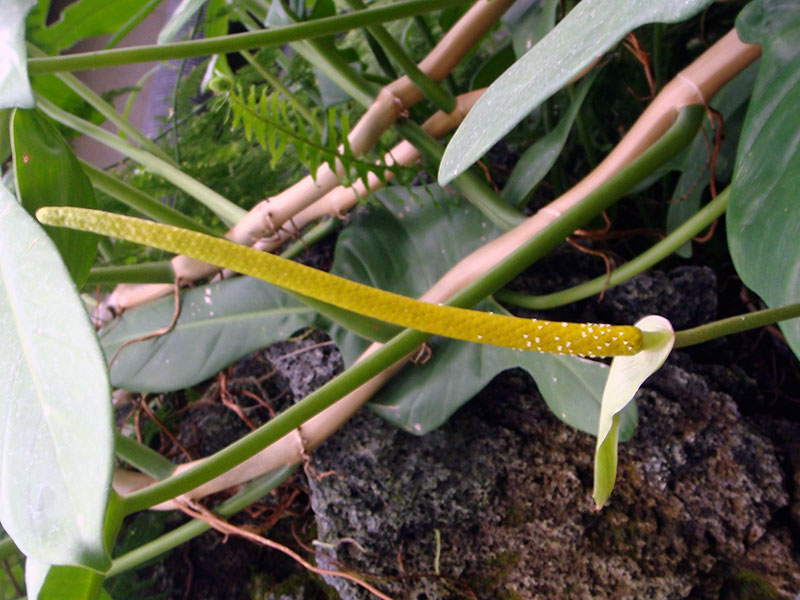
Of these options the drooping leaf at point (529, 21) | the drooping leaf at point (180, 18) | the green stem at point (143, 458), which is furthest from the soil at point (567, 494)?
the drooping leaf at point (180, 18)

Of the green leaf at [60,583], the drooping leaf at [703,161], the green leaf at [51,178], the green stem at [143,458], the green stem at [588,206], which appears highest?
the green leaf at [51,178]

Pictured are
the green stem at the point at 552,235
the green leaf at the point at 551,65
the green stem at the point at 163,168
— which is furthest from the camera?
the green stem at the point at 163,168

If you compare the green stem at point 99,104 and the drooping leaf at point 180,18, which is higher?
the drooping leaf at point 180,18

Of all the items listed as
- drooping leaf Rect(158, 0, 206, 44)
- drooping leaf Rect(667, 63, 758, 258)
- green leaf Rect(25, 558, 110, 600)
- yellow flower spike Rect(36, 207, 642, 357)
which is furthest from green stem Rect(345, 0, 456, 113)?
green leaf Rect(25, 558, 110, 600)

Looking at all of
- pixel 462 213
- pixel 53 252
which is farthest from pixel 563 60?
pixel 462 213

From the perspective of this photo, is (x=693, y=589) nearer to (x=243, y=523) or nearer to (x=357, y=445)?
(x=357, y=445)

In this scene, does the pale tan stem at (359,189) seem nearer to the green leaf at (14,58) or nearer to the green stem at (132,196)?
the green stem at (132,196)
